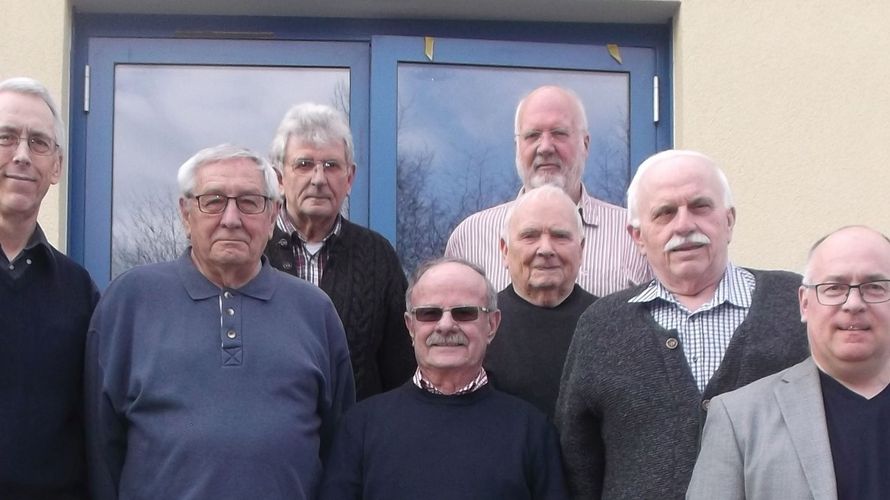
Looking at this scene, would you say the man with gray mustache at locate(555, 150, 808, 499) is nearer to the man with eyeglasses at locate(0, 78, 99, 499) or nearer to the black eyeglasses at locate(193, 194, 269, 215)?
the black eyeglasses at locate(193, 194, 269, 215)

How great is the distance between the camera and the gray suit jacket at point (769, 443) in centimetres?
284

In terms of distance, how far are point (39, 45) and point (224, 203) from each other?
2.05 metres

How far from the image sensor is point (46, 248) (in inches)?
137

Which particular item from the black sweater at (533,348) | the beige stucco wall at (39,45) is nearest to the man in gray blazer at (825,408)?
the black sweater at (533,348)

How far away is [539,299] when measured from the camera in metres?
3.73

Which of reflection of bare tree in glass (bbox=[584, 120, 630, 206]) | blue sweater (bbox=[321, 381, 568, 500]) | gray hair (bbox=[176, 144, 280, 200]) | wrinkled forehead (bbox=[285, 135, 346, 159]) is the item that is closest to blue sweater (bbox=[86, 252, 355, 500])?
blue sweater (bbox=[321, 381, 568, 500])

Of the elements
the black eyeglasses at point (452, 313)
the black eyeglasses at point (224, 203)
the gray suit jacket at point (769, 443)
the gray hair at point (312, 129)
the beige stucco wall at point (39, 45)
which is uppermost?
the beige stucco wall at point (39, 45)

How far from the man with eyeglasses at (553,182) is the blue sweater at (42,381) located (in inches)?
56.5

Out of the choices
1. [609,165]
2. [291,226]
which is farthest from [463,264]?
[609,165]

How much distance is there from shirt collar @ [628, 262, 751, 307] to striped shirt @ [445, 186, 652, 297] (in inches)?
28.1

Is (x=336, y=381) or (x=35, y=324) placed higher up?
(x=35, y=324)

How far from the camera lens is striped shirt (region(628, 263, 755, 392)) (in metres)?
3.19

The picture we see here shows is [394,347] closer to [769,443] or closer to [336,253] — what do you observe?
[336,253]

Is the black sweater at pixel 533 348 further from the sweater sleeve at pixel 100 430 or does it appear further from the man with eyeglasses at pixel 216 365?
the sweater sleeve at pixel 100 430
